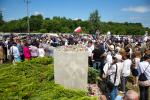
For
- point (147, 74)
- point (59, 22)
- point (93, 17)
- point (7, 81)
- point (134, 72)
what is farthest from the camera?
point (59, 22)

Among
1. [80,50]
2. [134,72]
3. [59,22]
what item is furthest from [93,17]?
[80,50]

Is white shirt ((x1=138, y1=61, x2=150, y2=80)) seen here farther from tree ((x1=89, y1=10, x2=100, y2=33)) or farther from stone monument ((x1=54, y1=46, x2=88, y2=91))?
tree ((x1=89, y1=10, x2=100, y2=33))

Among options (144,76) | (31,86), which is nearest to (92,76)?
(144,76)

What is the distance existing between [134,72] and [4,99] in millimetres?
8721

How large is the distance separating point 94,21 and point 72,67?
97.5 m

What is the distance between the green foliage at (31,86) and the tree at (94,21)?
91765mm

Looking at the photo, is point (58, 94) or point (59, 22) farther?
point (59, 22)

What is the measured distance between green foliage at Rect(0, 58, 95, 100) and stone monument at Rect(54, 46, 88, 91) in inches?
10.0

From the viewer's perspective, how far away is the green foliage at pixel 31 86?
715 cm

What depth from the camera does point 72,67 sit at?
7.72 meters

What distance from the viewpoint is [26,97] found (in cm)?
720

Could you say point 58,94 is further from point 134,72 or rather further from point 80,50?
point 134,72

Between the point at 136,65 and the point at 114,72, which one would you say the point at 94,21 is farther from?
the point at 114,72

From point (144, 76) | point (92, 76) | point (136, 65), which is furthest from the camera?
point (136, 65)
